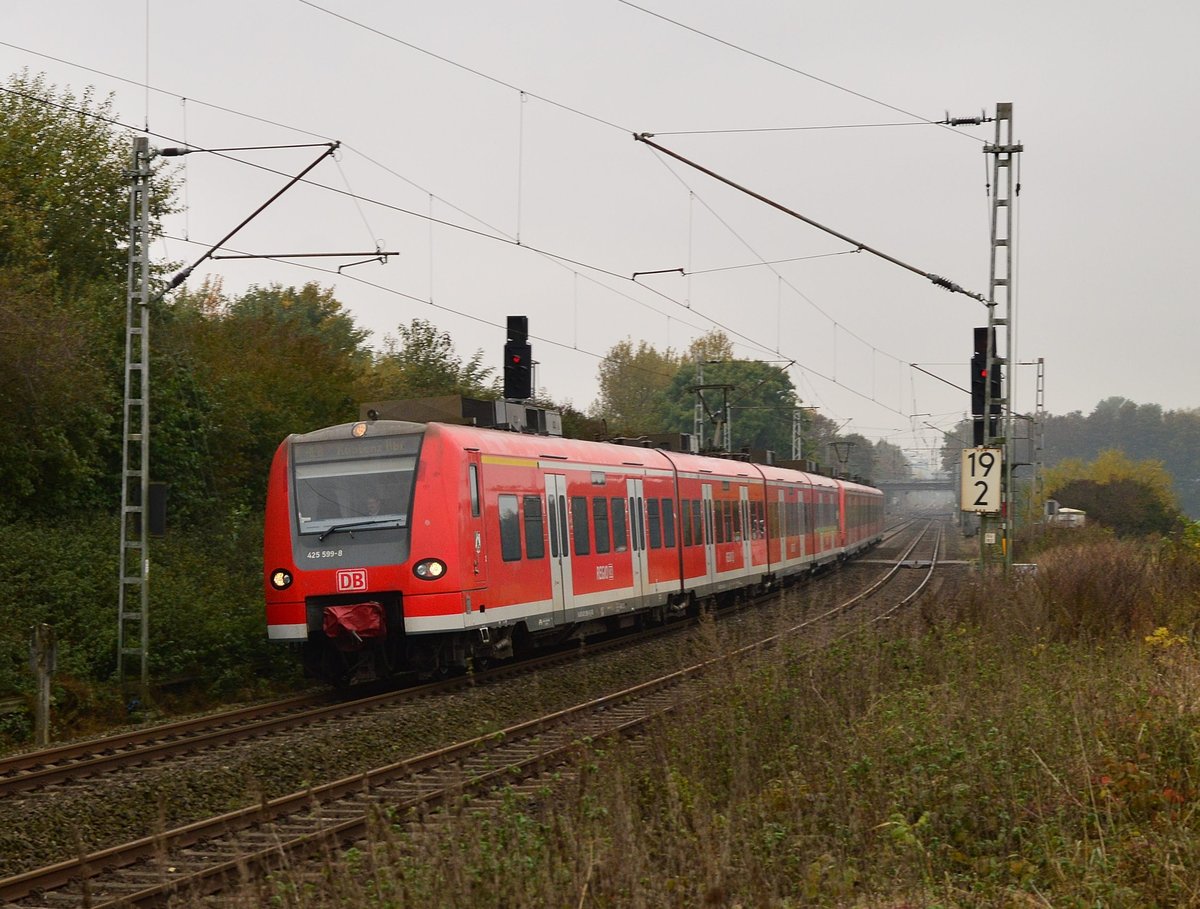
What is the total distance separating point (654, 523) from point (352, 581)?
897cm

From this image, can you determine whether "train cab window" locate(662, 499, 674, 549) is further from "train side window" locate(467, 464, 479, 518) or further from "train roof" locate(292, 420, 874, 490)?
"train side window" locate(467, 464, 479, 518)

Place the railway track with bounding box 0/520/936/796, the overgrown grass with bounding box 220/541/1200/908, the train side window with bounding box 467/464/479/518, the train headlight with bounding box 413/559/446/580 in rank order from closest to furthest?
the overgrown grass with bounding box 220/541/1200/908
the railway track with bounding box 0/520/936/796
the train headlight with bounding box 413/559/446/580
the train side window with bounding box 467/464/479/518

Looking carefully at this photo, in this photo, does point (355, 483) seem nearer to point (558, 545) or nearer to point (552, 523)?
point (552, 523)

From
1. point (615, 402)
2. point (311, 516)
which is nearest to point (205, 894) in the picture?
point (311, 516)

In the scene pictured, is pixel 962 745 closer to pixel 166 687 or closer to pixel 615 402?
pixel 166 687

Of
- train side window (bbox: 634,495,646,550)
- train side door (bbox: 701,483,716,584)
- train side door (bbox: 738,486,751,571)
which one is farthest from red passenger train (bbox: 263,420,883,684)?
train side door (bbox: 738,486,751,571)

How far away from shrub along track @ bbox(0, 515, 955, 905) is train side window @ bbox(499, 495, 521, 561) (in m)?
1.57

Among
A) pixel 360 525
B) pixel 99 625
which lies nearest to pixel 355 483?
pixel 360 525

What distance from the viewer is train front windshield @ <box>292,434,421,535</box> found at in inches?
619

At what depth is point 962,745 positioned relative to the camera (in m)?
8.94

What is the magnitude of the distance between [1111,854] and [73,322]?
782 inches

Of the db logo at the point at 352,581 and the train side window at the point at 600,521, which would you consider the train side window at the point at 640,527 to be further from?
the db logo at the point at 352,581

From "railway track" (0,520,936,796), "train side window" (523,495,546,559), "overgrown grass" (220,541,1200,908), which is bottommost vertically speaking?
"railway track" (0,520,936,796)

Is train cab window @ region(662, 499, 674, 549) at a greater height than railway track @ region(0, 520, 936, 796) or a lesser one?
greater
